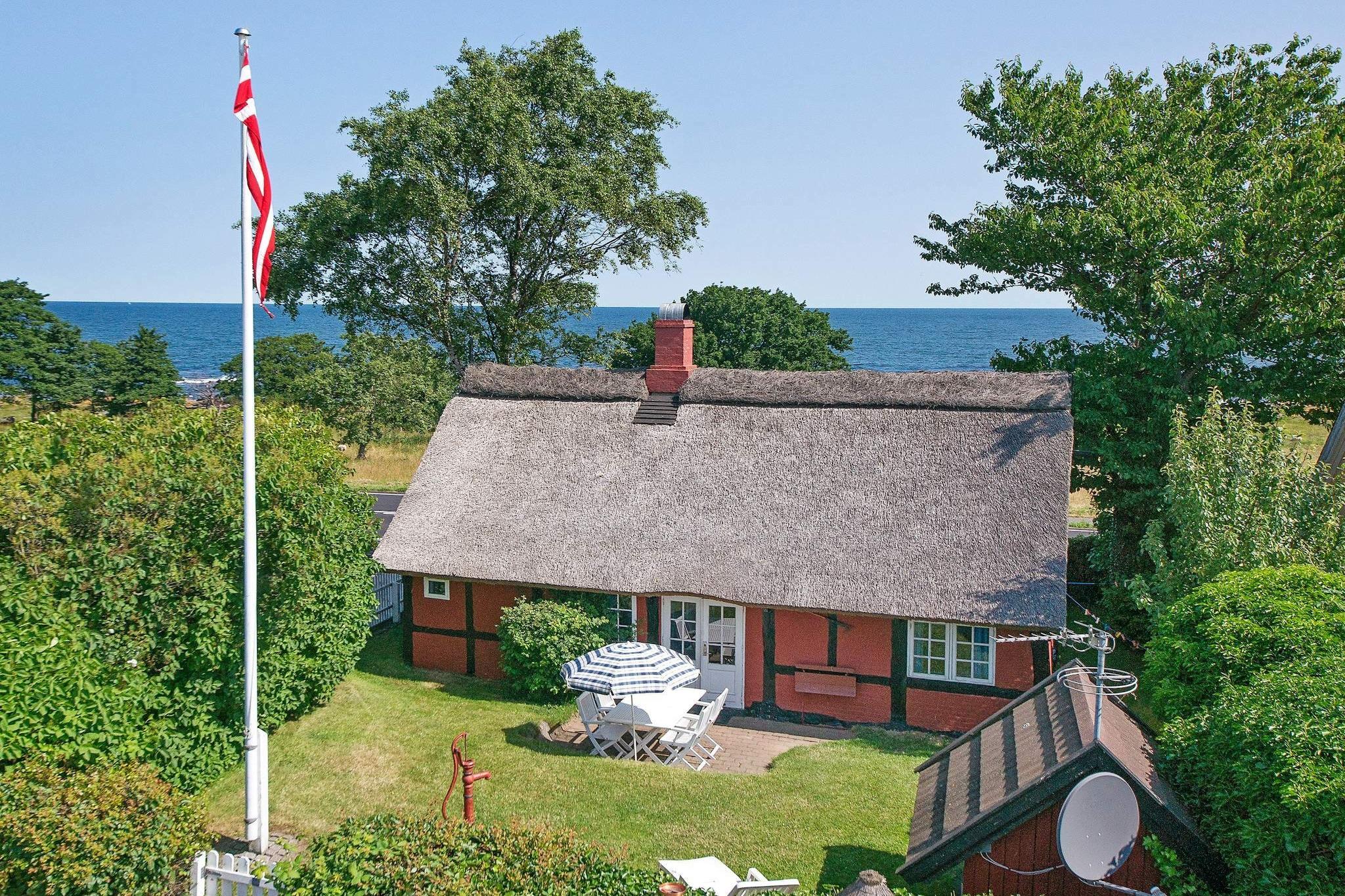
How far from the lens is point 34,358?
3900 cm

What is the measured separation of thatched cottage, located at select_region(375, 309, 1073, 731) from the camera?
48.3 feet

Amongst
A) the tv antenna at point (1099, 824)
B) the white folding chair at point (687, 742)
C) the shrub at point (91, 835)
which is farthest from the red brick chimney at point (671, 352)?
the tv antenna at point (1099, 824)

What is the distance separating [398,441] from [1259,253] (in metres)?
33.7

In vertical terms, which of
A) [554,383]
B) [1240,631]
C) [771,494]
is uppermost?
[554,383]

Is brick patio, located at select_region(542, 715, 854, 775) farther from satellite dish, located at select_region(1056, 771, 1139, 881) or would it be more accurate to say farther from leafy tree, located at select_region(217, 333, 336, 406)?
leafy tree, located at select_region(217, 333, 336, 406)

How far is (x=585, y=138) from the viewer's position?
91.1 ft

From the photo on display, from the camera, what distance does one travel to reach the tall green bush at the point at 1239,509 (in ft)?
39.7

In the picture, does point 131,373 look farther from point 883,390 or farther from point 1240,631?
point 1240,631

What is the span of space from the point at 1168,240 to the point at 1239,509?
7074 millimetres

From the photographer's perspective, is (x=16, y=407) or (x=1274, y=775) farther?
(x=16, y=407)

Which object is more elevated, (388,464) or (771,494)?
(771,494)

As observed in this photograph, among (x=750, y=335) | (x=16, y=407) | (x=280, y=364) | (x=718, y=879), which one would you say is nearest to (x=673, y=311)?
(x=718, y=879)

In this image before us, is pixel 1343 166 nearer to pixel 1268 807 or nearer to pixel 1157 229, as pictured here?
pixel 1157 229

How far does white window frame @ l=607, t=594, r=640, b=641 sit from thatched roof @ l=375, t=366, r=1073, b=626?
0.65 metres
